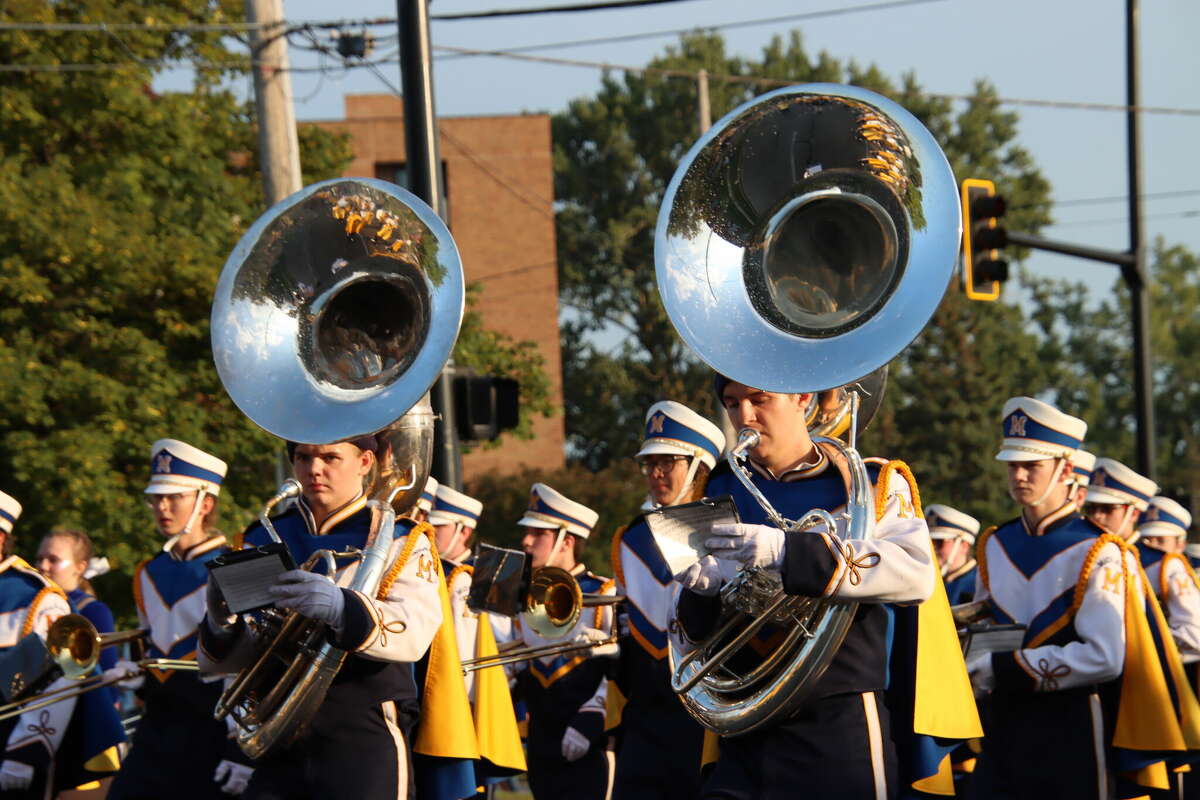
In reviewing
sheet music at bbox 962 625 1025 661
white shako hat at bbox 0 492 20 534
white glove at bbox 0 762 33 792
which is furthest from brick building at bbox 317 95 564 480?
sheet music at bbox 962 625 1025 661

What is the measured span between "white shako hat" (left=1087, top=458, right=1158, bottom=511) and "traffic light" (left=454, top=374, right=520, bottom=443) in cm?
324

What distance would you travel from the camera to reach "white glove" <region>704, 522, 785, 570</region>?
448cm

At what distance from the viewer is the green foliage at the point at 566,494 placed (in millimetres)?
33156

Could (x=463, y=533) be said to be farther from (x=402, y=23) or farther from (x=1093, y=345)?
(x=1093, y=345)

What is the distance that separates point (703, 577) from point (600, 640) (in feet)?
10.6

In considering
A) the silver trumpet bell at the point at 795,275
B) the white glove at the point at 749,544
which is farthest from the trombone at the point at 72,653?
the white glove at the point at 749,544

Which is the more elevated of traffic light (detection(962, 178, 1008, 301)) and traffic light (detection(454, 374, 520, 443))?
traffic light (detection(962, 178, 1008, 301))

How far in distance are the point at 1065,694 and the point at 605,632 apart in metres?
2.10

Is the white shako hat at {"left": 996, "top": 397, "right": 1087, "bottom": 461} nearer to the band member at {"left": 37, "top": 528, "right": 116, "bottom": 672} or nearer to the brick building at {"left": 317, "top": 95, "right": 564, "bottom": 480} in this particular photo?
the band member at {"left": 37, "top": 528, "right": 116, "bottom": 672}

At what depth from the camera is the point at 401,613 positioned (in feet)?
17.5

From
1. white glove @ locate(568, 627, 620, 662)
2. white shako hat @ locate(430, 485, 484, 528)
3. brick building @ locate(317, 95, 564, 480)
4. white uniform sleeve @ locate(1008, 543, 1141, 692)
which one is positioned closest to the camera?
white uniform sleeve @ locate(1008, 543, 1141, 692)

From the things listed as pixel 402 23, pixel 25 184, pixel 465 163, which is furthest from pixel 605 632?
pixel 465 163

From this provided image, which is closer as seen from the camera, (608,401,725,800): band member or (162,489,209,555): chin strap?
(608,401,725,800): band member

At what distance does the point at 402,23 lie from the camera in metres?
9.31
